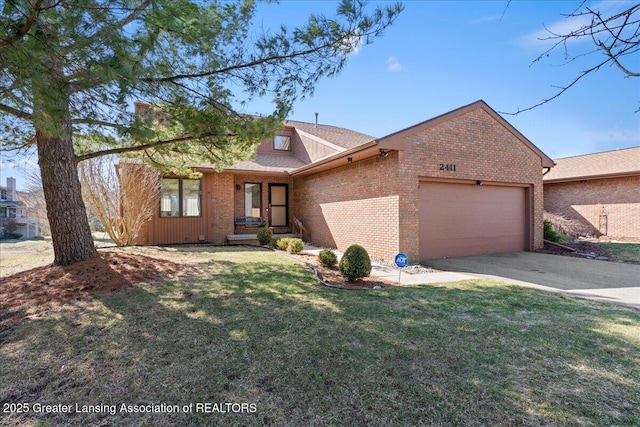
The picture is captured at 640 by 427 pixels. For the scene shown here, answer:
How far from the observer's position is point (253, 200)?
14188 millimetres

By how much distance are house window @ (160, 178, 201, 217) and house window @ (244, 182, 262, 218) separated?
2.24 meters

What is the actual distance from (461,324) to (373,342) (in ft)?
4.50

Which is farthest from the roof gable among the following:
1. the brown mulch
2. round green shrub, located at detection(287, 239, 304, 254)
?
the brown mulch

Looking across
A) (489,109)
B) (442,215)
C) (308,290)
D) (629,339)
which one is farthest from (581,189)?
(308,290)

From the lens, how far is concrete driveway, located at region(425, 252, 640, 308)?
586cm

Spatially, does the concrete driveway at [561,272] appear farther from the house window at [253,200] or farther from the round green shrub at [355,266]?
the house window at [253,200]

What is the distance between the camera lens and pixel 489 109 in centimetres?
1005

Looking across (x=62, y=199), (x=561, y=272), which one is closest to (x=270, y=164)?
(x=62, y=199)

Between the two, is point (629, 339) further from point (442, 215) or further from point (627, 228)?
point (627, 228)

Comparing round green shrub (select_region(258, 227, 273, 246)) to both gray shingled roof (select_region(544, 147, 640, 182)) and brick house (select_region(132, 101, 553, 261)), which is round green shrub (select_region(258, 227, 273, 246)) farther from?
gray shingled roof (select_region(544, 147, 640, 182))

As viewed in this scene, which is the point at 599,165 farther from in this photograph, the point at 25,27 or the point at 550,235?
the point at 25,27

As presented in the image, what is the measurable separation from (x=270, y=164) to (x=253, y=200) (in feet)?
6.33

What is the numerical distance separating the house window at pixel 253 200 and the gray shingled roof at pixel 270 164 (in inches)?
38.1

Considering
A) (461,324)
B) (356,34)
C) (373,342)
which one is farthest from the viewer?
(356,34)
